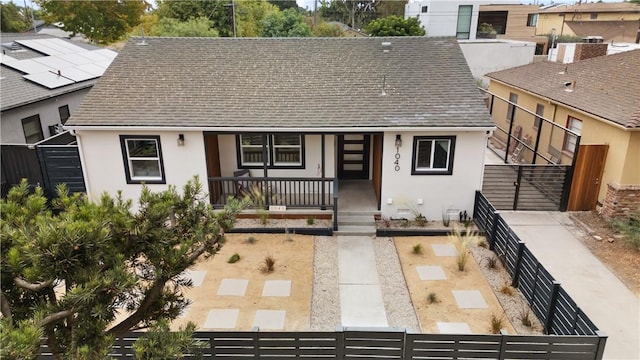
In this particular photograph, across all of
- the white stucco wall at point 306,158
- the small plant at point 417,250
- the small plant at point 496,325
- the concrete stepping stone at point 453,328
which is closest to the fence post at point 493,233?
the small plant at point 417,250

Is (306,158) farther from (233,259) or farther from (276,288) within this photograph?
(276,288)

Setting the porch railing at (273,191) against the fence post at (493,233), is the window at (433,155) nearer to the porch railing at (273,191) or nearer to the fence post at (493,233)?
the fence post at (493,233)

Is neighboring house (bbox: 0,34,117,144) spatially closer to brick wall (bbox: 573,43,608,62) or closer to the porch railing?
the porch railing

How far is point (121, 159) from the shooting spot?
11.4 metres

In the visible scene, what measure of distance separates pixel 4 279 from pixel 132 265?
1098 mm

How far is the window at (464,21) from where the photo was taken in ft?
120

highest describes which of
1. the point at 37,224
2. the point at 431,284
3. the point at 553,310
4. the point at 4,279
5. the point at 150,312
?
the point at 37,224

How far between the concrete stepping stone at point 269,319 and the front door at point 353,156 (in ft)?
21.9

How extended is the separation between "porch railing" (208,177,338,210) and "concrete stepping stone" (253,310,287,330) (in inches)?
152

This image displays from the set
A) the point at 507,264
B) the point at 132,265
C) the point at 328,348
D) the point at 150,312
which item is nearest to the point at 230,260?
the point at 328,348

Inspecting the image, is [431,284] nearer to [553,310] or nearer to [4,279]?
[553,310]

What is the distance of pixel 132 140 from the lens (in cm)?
1139

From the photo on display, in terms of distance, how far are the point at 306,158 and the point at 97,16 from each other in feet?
109

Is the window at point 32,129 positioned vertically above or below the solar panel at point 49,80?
below
